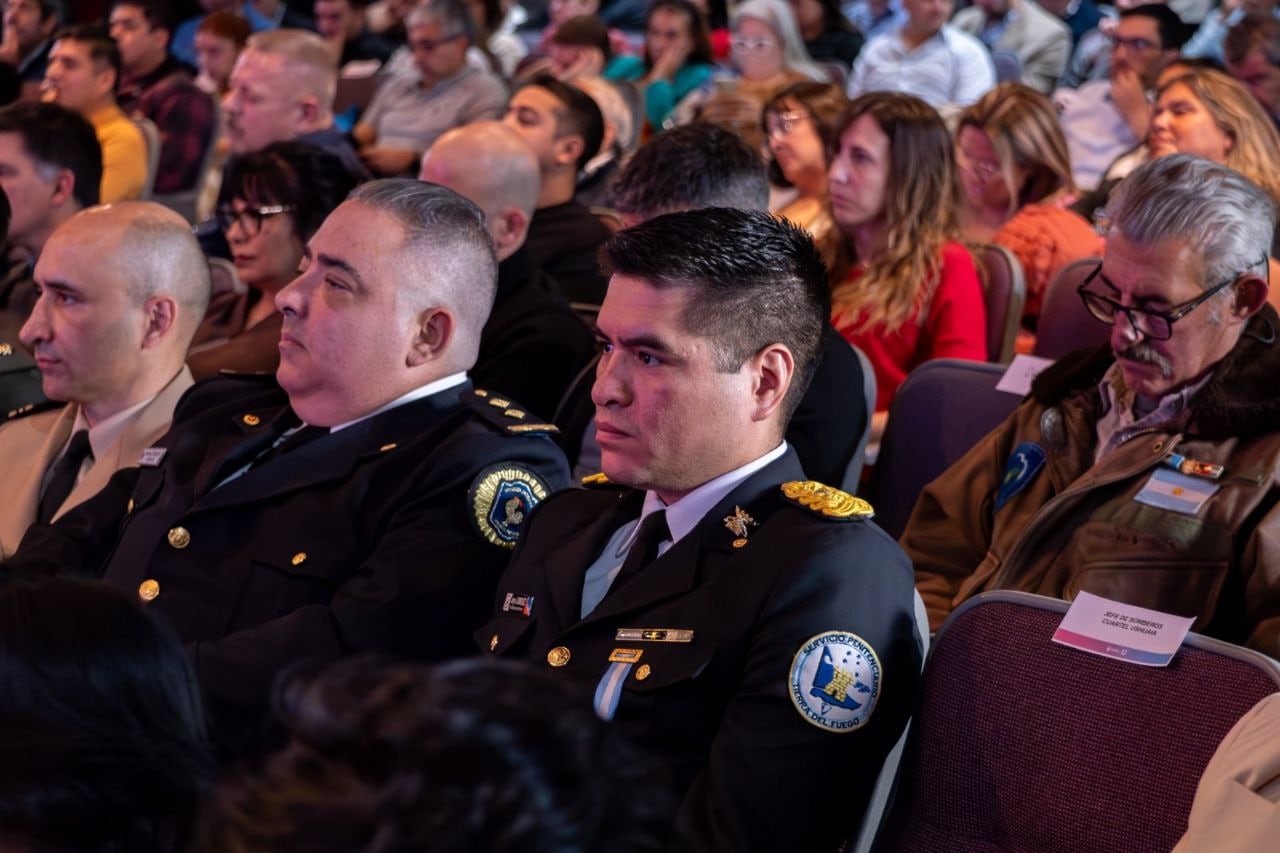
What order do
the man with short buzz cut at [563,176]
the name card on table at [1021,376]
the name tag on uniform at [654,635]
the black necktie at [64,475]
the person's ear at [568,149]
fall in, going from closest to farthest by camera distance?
1. the name tag on uniform at [654,635]
2. the name card on table at [1021,376]
3. the black necktie at [64,475]
4. the man with short buzz cut at [563,176]
5. the person's ear at [568,149]

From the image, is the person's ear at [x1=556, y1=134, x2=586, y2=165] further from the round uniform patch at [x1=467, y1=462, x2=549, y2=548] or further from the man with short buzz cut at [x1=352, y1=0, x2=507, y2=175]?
the round uniform patch at [x1=467, y1=462, x2=549, y2=548]

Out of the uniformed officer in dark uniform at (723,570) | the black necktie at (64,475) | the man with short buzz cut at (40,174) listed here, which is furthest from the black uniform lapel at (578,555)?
the man with short buzz cut at (40,174)

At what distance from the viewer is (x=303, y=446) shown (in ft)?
8.30

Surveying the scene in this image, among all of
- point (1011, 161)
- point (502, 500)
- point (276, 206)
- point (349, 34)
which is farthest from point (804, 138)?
point (349, 34)

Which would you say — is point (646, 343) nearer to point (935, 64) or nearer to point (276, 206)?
point (276, 206)

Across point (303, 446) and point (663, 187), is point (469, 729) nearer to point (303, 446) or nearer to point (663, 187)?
point (303, 446)

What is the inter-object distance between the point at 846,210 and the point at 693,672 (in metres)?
2.22

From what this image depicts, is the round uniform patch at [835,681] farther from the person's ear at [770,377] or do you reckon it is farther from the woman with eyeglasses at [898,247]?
the woman with eyeglasses at [898,247]

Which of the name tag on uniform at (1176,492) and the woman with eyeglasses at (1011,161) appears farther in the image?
the woman with eyeglasses at (1011,161)

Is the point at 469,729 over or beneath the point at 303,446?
over

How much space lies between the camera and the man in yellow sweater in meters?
5.83

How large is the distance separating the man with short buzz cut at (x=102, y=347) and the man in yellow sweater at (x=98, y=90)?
280 cm

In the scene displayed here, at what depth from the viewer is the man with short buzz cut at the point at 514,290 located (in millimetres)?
3482

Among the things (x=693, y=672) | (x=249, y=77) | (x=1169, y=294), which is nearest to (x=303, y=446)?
(x=693, y=672)
